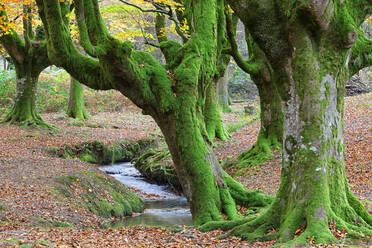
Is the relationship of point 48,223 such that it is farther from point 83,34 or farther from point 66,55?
point 83,34

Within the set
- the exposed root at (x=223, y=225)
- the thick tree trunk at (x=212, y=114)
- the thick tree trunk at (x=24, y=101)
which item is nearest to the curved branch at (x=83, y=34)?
the exposed root at (x=223, y=225)

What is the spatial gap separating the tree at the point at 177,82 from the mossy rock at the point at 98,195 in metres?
2.89

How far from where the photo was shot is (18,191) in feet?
31.3

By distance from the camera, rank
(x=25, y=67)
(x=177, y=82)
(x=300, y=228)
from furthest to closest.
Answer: (x=25, y=67) → (x=177, y=82) → (x=300, y=228)

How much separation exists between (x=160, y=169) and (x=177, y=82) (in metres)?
6.58

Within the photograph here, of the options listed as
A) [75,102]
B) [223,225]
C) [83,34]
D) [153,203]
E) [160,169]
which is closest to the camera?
[223,225]

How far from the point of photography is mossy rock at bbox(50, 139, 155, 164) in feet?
53.1

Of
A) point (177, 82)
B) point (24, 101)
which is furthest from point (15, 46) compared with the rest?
point (177, 82)

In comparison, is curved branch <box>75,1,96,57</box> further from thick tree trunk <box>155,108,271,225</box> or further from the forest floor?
the forest floor

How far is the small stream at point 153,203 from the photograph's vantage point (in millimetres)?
10516

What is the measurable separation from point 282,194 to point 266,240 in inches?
32.1

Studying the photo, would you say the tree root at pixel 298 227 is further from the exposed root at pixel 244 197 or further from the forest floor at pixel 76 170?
the exposed root at pixel 244 197

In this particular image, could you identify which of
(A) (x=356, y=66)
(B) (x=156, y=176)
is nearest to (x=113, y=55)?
(A) (x=356, y=66)

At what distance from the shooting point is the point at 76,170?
12203 mm
